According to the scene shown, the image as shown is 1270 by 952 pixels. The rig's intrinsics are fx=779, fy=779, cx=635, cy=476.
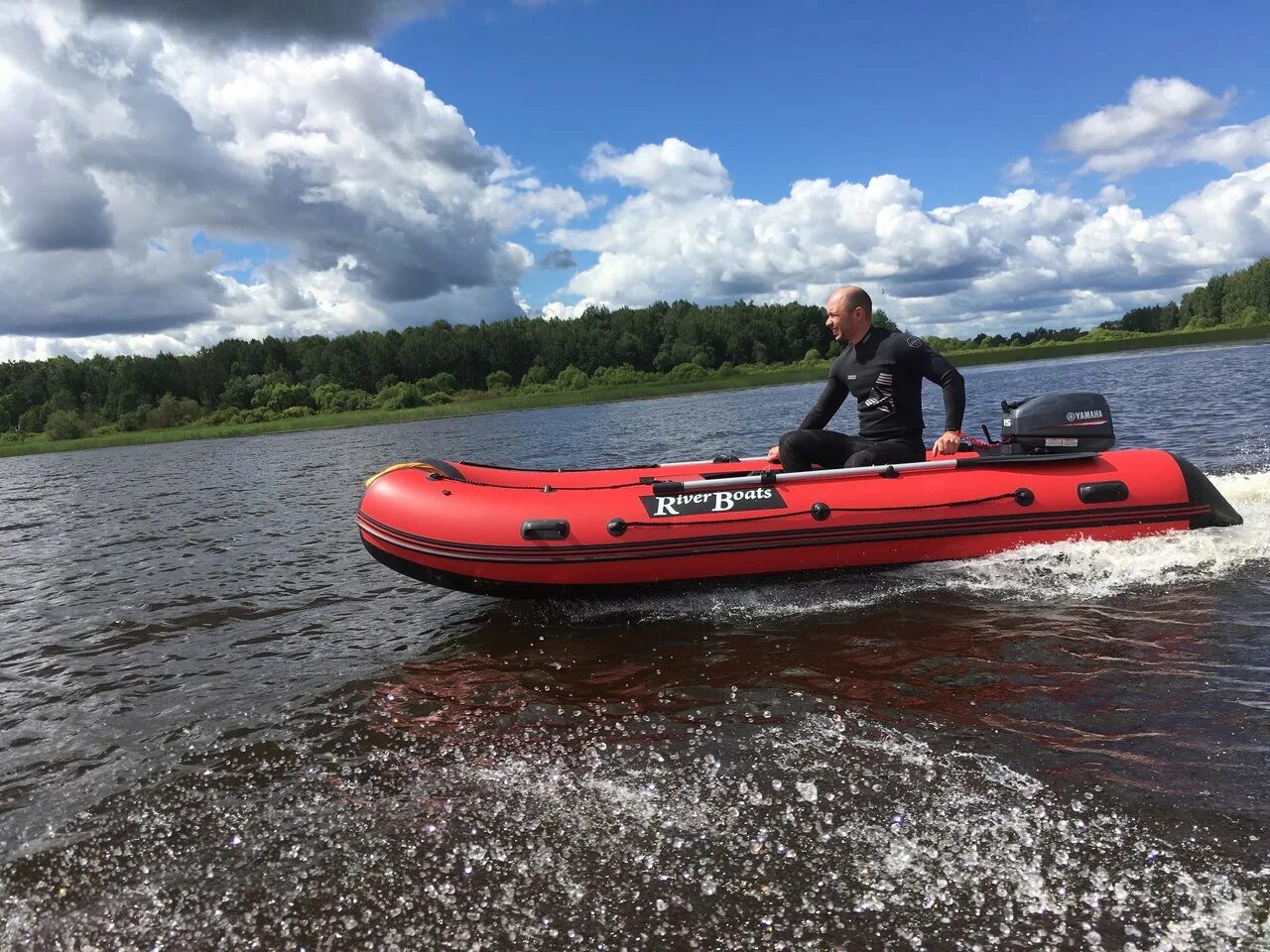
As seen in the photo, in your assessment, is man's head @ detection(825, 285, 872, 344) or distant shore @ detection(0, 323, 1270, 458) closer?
man's head @ detection(825, 285, 872, 344)

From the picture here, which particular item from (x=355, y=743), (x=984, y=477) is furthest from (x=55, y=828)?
(x=984, y=477)

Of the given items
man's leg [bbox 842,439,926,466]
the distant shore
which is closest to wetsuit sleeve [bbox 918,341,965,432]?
man's leg [bbox 842,439,926,466]

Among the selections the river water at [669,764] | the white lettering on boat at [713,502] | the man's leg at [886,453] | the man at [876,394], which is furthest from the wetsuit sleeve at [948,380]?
the white lettering on boat at [713,502]

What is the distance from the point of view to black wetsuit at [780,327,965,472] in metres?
5.62

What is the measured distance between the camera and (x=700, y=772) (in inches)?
129

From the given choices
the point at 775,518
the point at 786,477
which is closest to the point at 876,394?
the point at 786,477

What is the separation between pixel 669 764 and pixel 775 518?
7.61 ft

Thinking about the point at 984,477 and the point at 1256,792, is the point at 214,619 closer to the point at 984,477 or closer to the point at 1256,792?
the point at 984,477

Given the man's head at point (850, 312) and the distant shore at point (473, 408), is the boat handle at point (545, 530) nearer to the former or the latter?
the man's head at point (850, 312)

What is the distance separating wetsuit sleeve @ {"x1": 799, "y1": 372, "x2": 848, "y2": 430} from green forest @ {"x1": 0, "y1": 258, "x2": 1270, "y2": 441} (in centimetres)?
6440

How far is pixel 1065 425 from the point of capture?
578cm

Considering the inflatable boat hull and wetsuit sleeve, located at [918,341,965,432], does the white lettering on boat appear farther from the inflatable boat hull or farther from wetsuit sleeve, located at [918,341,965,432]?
wetsuit sleeve, located at [918,341,965,432]

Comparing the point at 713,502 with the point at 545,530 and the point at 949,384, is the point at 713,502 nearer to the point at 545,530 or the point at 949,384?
the point at 545,530

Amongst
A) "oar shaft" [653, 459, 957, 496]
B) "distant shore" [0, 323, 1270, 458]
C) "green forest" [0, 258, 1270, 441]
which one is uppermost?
"green forest" [0, 258, 1270, 441]
